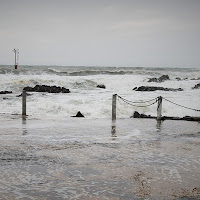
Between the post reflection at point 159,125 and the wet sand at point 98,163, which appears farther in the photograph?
the post reflection at point 159,125

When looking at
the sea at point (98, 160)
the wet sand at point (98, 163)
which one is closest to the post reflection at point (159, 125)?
the sea at point (98, 160)

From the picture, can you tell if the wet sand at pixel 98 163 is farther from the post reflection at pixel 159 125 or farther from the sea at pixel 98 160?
the post reflection at pixel 159 125

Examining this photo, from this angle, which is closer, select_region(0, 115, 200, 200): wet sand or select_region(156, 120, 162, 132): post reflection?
select_region(0, 115, 200, 200): wet sand

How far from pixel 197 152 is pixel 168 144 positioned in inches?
41.7

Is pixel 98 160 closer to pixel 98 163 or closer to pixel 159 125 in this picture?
pixel 98 163

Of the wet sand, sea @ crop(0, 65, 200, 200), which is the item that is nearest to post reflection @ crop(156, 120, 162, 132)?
sea @ crop(0, 65, 200, 200)

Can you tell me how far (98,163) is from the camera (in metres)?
5.96

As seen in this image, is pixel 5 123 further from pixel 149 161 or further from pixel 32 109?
pixel 149 161

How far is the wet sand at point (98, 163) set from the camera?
446 centimetres

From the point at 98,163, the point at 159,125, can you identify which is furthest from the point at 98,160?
the point at 159,125

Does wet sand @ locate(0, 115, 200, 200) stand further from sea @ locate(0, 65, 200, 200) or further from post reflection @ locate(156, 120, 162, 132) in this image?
post reflection @ locate(156, 120, 162, 132)

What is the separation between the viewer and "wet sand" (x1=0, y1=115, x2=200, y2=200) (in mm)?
4465

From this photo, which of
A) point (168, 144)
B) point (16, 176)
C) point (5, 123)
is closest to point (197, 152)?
point (168, 144)

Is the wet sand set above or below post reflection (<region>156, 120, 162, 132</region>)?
above
